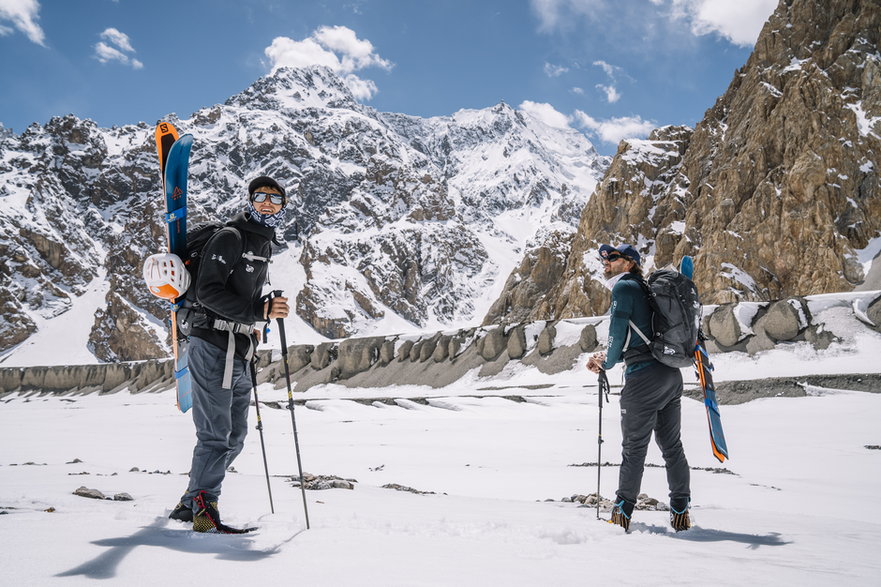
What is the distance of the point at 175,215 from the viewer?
369cm

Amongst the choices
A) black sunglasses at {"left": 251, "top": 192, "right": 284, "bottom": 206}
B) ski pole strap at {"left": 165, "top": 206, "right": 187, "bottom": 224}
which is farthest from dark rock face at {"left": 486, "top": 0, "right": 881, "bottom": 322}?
ski pole strap at {"left": 165, "top": 206, "right": 187, "bottom": 224}

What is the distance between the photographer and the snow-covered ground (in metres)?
2.11

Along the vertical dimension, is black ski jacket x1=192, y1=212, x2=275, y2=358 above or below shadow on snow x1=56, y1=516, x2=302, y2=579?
above

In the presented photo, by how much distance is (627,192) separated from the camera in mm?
53125

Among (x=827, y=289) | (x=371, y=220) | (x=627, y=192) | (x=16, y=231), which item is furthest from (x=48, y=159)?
(x=827, y=289)

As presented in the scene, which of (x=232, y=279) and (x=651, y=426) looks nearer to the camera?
(x=232, y=279)

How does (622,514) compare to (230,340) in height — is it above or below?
below

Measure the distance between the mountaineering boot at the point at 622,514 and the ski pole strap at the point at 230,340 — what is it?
2.41 m

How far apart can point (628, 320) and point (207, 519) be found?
9.00ft

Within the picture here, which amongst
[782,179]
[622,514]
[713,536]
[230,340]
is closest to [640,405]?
[622,514]

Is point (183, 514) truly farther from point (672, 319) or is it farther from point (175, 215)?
point (672, 319)

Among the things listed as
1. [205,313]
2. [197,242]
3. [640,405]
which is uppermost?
[197,242]

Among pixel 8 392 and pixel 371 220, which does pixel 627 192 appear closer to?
pixel 8 392

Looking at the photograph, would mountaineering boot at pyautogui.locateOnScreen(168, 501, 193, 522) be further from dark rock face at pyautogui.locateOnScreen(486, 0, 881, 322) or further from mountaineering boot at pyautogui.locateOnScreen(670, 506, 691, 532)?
dark rock face at pyautogui.locateOnScreen(486, 0, 881, 322)
